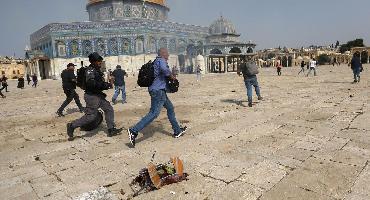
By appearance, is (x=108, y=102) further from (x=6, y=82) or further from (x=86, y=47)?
(x=86, y=47)

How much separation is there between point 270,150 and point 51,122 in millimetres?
5459

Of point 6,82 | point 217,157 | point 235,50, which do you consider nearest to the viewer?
point 217,157

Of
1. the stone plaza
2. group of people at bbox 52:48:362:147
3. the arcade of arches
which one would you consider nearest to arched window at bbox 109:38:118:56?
the stone plaza

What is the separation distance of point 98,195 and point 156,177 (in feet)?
1.99

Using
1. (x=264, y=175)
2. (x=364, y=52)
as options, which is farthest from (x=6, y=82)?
(x=364, y=52)

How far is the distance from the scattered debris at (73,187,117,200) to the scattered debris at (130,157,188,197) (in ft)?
0.80

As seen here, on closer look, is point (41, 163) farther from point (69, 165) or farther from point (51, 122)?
point (51, 122)

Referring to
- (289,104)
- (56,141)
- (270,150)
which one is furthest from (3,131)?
(289,104)

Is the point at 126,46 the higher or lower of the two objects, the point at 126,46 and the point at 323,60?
the higher

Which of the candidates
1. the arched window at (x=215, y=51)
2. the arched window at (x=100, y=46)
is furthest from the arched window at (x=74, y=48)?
the arched window at (x=215, y=51)

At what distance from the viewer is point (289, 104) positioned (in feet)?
27.4

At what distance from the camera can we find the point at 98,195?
308 cm

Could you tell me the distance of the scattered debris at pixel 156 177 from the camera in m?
3.14

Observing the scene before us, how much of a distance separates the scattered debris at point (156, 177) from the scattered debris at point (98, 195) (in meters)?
0.25
